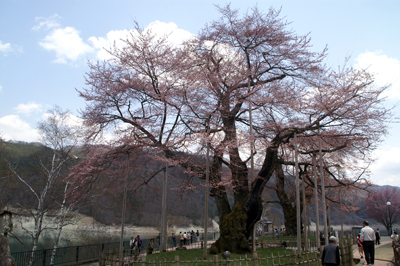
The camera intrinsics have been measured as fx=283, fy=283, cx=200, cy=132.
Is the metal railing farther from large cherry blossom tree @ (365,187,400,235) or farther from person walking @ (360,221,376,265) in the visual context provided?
large cherry blossom tree @ (365,187,400,235)

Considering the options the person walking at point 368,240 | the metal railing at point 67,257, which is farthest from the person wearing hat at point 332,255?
the metal railing at point 67,257

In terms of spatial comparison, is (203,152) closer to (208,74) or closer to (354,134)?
(208,74)

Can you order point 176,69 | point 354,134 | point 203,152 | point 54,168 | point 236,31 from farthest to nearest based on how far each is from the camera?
point 54,168 → point 236,31 → point 176,69 → point 203,152 → point 354,134

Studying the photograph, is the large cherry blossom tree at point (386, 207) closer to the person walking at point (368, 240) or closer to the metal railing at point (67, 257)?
the person walking at point (368, 240)

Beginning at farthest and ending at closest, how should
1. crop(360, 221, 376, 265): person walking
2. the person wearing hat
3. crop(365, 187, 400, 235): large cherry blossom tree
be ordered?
crop(365, 187, 400, 235): large cherry blossom tree < crop(360, 221, 376, 265): person walking < the person wearing hat

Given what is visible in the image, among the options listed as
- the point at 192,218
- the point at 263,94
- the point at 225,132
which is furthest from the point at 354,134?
the point at 192,218

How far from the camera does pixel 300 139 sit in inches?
682

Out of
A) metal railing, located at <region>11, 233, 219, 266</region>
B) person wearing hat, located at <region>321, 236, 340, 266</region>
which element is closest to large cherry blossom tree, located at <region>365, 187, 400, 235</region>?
metal railing, located at <region>11, 233, 219, 266</region>

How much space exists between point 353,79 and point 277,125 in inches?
169

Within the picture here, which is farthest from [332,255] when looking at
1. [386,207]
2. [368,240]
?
[386,207]

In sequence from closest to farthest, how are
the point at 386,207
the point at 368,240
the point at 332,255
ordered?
the point at 332,255 → the point at 368,240 → the point at 386,207

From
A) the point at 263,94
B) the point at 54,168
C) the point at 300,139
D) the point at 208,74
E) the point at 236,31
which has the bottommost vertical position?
the point at 54,168

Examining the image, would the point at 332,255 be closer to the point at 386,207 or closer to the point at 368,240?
the point at 368,240

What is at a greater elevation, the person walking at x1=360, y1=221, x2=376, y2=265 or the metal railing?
the person walking at x1=360, y1=221, x2=376, y2=265
